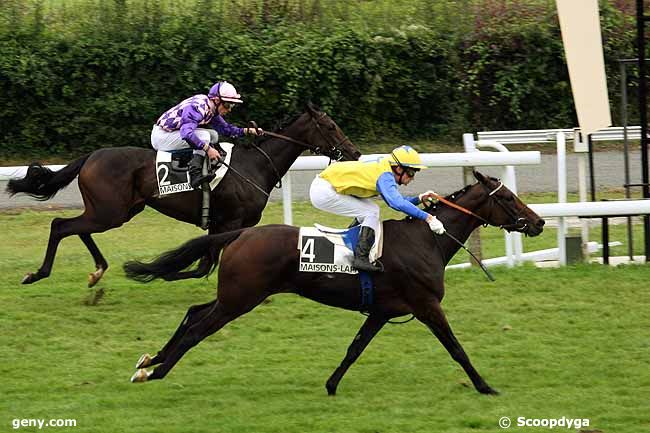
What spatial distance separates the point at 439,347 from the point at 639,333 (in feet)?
5.12

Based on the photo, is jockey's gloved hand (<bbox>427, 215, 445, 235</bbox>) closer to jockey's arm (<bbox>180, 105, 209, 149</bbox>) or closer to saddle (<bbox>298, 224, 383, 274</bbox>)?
saddle (<bbox>298, 224, 383, 274</bbox>)

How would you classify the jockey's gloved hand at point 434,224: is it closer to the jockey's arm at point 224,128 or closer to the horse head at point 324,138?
the horse head at point 324,138

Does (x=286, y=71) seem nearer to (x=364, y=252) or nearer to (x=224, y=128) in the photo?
(x=224, y=128)

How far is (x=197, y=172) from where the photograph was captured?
9.38m

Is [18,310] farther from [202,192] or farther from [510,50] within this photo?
[510,50]

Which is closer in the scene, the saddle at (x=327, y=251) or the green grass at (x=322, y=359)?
the green grass at (x=322, y=359)

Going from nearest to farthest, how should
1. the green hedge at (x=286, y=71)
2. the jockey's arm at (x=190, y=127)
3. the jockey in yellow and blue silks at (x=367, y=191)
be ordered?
the jockey in yellow and blue silks at (x=367, y=191) < the jockey's arm at (x=190, y=127) < the green hedge at (x=286, y=71)

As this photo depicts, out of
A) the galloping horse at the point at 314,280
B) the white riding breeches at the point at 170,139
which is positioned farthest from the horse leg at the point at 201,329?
the white riding breeches at the point at 170,139

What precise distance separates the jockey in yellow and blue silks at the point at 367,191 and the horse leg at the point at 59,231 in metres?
2.79

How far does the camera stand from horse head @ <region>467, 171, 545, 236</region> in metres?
7.48

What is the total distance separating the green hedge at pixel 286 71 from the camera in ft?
55.4

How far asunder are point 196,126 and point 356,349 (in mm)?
2945

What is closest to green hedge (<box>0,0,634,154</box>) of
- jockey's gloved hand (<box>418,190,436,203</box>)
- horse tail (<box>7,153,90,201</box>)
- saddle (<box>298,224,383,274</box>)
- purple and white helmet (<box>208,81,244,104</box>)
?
horse tail (<box>7,153,90,201</box>)

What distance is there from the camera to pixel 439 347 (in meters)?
8.13
